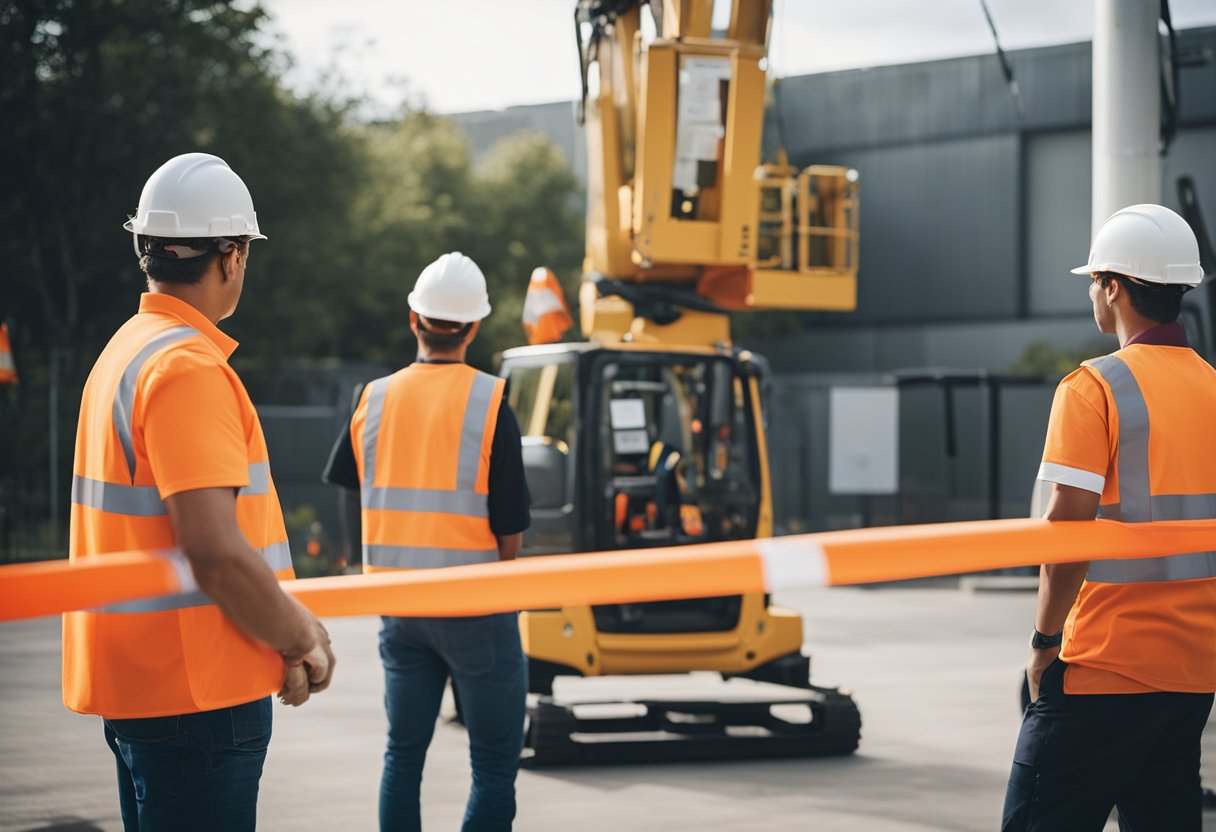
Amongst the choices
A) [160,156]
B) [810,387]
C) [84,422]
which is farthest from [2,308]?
[84,422]

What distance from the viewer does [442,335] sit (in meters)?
5.15

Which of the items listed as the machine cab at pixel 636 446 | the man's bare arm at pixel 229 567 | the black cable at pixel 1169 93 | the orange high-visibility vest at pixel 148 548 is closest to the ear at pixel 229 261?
the orange high-visibility vest at pixel 148 548

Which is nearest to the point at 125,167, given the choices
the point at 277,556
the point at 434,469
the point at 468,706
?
the point at 434,469

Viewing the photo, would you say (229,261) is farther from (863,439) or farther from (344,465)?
(863,439)

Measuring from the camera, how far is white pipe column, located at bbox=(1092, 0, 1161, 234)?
24.8 ft

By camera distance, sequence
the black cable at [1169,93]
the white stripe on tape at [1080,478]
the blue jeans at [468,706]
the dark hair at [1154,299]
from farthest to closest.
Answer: the black cable at [1169,93], the blue jeans at [468,706], the dark hair at [1154,299], the white stripe on tape at [1080,478]

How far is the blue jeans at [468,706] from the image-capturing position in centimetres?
475

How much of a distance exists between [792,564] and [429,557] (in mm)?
2002

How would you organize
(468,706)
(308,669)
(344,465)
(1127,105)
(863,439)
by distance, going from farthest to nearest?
1. (863,439)
2. (1127,105)
3. (344,465)
4. (468,706)
5. (308,669)

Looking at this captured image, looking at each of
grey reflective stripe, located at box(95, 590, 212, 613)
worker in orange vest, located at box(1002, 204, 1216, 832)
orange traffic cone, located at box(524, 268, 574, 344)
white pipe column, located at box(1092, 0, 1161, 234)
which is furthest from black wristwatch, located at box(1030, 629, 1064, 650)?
orange traffic cone, located at box(524, 268, 574, 344)

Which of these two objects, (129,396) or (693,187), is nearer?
(129,396)

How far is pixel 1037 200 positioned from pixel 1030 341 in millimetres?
3177

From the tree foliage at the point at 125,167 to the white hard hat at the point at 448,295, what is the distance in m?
15.8

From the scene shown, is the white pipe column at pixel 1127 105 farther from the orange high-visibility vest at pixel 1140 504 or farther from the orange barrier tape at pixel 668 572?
the orange barrier tape at pixel 668 572
